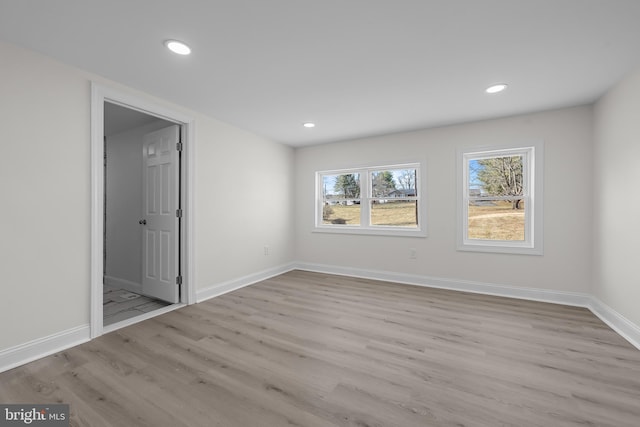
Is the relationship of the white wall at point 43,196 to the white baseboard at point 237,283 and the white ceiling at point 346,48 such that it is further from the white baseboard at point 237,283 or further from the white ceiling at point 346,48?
the white baseboard at point 237,283

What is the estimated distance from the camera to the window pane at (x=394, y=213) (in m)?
4.24

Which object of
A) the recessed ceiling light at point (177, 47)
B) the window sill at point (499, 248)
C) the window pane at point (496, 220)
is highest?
the recessed ceiling light at point (177, 47)

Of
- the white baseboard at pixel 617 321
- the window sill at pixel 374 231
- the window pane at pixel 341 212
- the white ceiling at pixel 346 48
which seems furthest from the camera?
the window pane at pixel 341 212

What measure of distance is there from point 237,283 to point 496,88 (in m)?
3.92

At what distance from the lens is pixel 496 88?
8.80 ft

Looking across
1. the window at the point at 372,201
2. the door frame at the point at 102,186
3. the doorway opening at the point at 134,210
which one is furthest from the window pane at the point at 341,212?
the doorway opening at the point at 134,210

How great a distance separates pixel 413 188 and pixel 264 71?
2.85 m

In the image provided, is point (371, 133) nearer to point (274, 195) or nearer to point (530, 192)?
point (274, 195)

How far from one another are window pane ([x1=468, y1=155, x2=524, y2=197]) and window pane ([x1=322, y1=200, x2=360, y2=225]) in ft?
5.94

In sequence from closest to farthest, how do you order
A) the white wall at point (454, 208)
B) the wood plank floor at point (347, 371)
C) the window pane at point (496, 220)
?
the wood plank floor at point (347, 371) < the white wall at point (454, 208) < the window pane at point (496, 220)

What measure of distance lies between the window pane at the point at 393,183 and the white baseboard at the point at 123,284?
387 centimetres

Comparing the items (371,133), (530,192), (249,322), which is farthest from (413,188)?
(249,322)

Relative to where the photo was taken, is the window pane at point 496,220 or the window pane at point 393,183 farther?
the window pane at point 393,183

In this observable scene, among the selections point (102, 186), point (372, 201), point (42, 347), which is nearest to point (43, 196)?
point (102, 186)
